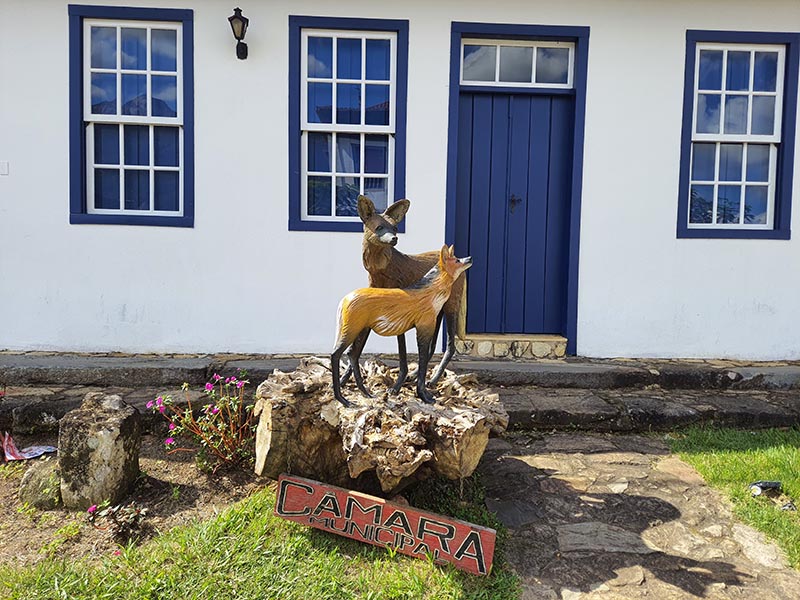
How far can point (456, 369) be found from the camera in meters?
4.71

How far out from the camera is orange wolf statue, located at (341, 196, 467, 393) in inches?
109

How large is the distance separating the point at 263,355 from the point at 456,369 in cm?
187

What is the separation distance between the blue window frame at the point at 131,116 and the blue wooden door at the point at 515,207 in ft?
8.65

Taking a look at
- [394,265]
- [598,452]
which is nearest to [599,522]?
[598,452]

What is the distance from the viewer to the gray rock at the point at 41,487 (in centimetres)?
309

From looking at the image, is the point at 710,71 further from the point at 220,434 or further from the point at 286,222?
the point at 220,434

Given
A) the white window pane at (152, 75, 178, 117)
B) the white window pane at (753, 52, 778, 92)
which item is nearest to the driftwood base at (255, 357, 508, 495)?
the white window pane at (152, 75, 178, 117)

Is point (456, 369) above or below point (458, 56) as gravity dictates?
below

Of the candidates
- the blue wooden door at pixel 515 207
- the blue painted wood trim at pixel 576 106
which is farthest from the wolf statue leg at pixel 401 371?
the blue wooden door at pixel 515 207

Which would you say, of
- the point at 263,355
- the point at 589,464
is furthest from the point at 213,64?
the point at 589,464

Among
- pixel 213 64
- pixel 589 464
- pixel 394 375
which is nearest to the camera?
pixel 394 375

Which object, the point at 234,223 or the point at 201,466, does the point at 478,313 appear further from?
the point at 201,466

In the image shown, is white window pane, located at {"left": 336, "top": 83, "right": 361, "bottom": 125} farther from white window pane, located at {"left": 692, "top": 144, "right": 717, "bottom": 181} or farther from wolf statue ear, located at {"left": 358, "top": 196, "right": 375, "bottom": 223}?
white window pane, located at {"left": 692, "top": 144, "right": 717, "bottom": 181}

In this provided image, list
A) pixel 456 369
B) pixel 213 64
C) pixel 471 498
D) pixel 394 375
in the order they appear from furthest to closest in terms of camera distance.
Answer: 1. pixel 213 64
2. pixel 456 369
3. pixel 394 375
4. pixel 471 498
